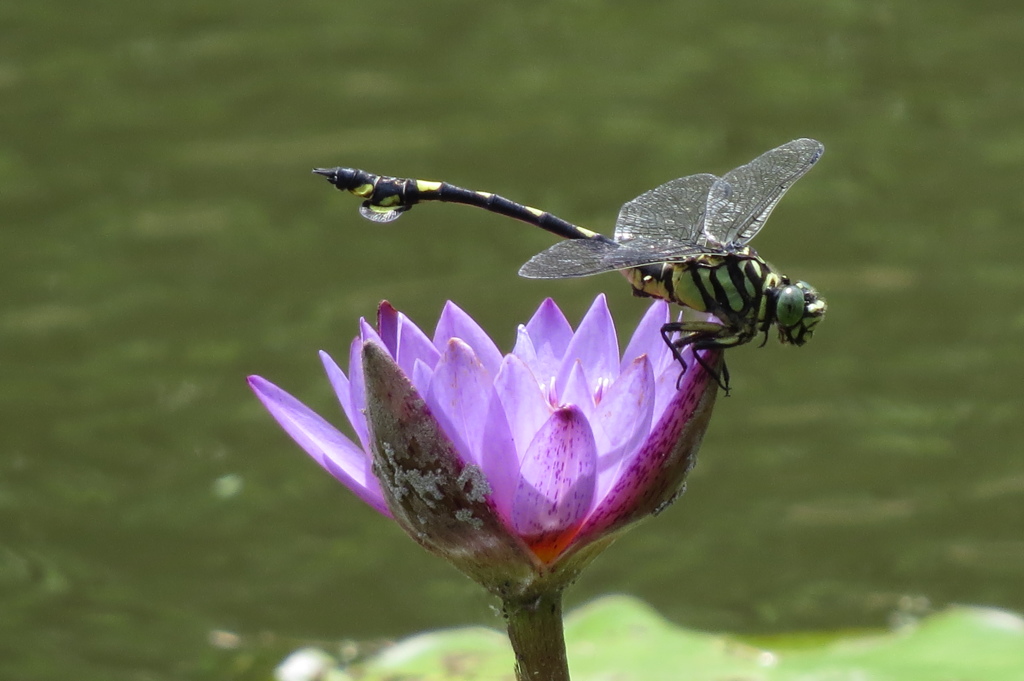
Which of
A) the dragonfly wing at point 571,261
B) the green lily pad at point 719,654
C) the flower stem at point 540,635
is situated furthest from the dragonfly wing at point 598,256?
the green lily pad at point 719,654

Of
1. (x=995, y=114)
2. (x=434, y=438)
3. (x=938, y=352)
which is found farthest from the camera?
(x=995, y=114)

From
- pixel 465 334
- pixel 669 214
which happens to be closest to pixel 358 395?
pixel 465 334

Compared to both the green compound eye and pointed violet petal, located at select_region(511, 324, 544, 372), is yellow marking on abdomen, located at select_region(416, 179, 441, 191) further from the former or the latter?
the green compound eye

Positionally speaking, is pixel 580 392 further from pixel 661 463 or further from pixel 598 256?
pixel 598 256

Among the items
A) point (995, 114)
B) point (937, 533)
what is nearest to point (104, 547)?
point (937, 533)

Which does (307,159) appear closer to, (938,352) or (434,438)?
(938,352)

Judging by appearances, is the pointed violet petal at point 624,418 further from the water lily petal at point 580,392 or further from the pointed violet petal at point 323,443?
the pointed violet petal at point 323,443

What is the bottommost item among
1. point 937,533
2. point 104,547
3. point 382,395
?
point 382,395
